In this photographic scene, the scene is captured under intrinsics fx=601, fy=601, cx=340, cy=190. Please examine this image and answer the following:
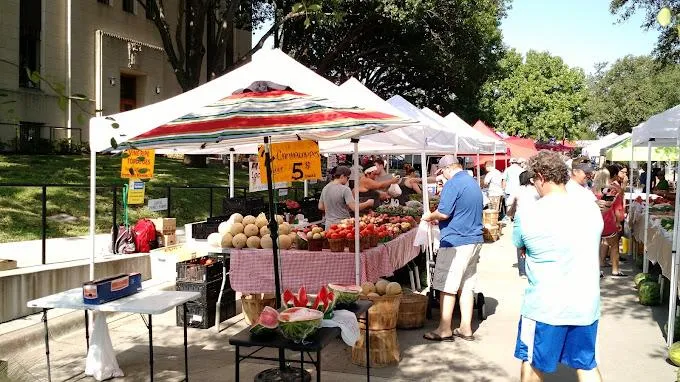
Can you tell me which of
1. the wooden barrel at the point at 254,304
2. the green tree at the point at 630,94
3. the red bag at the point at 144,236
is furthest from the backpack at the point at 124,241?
the green tree at the point at 630,94

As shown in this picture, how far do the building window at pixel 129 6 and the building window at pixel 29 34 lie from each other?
5.63 m

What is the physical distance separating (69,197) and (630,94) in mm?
A: 56412

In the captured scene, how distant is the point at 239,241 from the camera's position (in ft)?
23.5

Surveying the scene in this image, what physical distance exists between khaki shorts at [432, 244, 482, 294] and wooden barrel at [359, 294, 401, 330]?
0.82 metres

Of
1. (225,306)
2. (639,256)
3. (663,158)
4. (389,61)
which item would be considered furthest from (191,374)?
(389,61)

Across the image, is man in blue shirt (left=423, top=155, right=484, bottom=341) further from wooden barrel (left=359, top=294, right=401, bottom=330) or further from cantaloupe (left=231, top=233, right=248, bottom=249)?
cantaloupe (left=231, top=233, right=248, bottom=249)

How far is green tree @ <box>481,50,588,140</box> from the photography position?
47.1 metres

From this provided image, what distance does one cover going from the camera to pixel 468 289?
21.7ft

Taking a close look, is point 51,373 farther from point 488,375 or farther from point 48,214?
point 48,214

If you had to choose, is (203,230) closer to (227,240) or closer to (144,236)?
(144,236)

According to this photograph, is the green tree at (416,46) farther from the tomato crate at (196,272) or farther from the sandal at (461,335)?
the sandal at (461,335)

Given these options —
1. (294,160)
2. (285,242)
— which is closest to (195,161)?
(285,242)

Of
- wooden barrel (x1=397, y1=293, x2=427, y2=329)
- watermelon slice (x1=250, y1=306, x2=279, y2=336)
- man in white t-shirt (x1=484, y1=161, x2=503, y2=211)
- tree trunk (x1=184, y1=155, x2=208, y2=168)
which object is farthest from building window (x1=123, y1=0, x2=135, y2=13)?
watermelon slice (x1=250, y1=306, x2=279, y2=336)

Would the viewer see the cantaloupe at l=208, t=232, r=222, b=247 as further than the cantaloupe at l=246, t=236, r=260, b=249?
Yes
